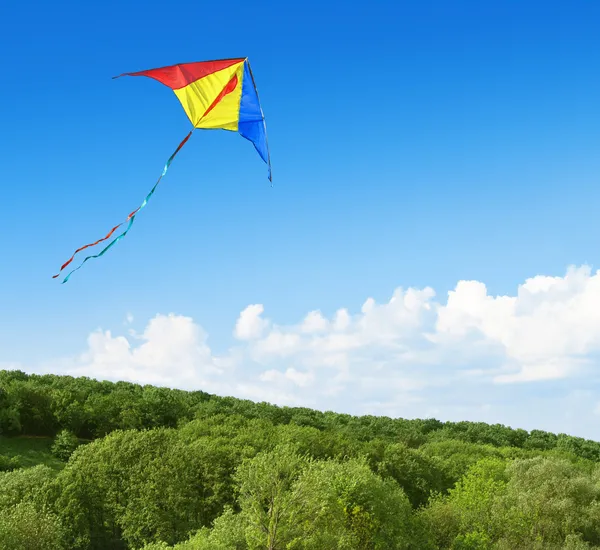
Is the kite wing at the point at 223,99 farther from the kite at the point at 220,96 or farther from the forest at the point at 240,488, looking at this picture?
the forest at the point at 240,488

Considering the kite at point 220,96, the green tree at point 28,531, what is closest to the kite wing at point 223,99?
the kite at point 220,96

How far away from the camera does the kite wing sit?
76.8 feet

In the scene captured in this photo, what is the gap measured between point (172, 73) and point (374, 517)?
3547cm

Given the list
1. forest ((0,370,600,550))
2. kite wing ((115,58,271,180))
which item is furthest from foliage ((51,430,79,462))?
kite wing ((115,58,271,180))

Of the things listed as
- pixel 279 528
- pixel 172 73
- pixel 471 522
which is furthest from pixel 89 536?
pixel 172 73

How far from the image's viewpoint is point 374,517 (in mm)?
46656

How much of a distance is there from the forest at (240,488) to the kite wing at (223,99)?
25915 millimetres

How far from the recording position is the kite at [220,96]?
23234mm

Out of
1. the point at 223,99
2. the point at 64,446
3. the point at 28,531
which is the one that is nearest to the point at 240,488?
the point at 28,531

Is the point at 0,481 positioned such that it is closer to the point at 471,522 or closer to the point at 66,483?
the point at 66,483

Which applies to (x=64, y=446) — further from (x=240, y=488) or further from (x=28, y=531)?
(x=240, y=488)

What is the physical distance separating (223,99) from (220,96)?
155 millimetres

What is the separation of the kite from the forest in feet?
85.0

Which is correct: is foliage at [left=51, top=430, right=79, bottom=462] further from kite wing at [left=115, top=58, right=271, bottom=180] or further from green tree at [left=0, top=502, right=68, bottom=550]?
kite wing at [left=115, top=58, right=271, bottom=180]
